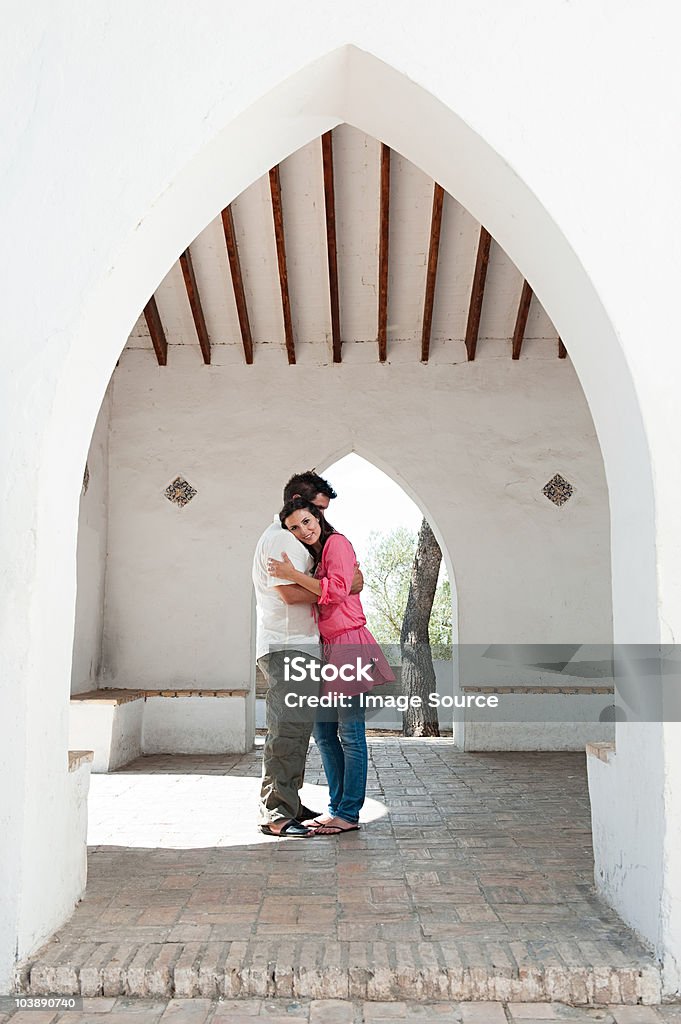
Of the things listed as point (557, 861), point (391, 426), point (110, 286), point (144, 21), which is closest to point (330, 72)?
point (144, 21)

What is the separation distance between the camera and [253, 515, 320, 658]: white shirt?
143 inches

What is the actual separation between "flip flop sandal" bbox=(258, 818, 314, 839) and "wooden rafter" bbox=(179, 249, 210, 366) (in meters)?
3.64

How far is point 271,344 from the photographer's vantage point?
22.6 feet

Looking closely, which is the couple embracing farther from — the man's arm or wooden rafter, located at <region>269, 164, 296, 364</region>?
wooden rafter, located at <region>269, 164, 296, 364</region>

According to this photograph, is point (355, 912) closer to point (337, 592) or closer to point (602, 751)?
point (602, 751)

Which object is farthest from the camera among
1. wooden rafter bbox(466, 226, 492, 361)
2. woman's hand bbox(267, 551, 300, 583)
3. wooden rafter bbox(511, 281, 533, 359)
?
wooden rafter bbox(511, 281, 533, 359)

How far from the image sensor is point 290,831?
11.9 feet

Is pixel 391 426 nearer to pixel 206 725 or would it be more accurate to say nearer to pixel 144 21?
pixel 206 725

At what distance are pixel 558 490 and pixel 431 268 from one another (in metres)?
2.03

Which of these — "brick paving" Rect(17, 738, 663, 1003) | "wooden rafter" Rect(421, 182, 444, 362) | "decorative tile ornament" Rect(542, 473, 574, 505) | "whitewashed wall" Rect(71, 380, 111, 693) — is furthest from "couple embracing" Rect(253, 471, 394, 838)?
"decorative tile ornament" Rect(542, 473, 574, 505)

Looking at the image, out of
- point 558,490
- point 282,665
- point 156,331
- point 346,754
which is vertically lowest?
point 346,754

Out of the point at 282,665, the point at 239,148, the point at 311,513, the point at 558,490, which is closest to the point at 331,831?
the point at 282,665

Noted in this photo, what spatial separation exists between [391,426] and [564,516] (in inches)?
59.5

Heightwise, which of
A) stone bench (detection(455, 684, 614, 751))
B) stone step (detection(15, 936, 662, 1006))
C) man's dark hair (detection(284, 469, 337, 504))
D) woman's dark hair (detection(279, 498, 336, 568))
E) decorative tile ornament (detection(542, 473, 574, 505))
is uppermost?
decorative tile ornament (detection(542, 473, 574, 505))
